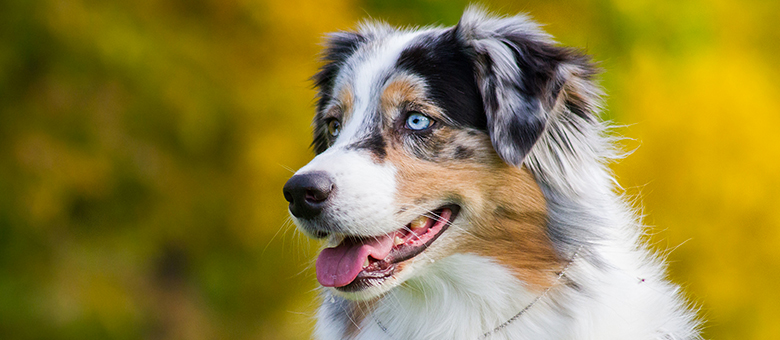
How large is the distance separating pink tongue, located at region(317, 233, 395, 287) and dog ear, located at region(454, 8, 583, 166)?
2.16 feet

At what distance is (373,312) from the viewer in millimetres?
3555

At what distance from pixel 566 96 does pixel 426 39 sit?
77cm

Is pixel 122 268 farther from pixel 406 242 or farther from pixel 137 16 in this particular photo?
pixel 406 242

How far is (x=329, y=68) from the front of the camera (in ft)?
14.0

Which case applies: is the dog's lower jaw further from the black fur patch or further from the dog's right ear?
the dog's right ear

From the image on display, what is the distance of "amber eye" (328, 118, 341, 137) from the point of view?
12.3ft

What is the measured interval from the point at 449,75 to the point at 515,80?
316mm

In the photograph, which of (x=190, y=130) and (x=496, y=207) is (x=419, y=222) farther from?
(x=190, y=130)

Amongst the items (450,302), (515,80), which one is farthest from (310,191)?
(515,80)

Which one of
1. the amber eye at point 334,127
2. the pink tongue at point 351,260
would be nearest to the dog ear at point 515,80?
the pink tongue at point 351,260

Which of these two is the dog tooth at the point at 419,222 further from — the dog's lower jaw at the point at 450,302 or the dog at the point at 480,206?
the dog's lower jaw at the point at 450,302

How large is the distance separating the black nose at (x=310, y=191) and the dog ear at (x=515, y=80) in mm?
792

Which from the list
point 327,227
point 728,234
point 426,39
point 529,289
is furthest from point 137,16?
point 728,234

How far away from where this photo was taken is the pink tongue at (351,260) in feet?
10.3
